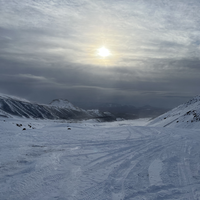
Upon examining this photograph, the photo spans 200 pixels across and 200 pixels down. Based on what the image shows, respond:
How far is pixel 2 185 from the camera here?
523 centimetres

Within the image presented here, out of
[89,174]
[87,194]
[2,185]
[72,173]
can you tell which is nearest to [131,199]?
[87,194]

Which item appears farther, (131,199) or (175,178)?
(175,178)

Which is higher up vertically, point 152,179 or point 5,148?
point 5,148

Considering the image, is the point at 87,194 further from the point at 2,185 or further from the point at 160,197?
the point at 2,185

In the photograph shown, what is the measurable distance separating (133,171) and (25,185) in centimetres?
378

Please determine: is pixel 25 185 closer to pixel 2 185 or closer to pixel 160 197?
pixel 2 185

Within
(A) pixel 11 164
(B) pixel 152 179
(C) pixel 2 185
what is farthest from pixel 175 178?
(A) pixel 11 164

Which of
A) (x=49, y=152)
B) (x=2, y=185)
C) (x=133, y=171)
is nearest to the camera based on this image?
(x=2, y=185)

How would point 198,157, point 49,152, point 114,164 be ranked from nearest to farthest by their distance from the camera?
point 114,164, point 198,157, point 49,152

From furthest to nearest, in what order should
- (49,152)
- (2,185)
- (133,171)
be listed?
1. (49,152)
2. (133,171)
3. (2,185)

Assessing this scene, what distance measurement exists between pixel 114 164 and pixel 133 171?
1.03 m

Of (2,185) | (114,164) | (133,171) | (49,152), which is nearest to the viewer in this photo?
(2,185)

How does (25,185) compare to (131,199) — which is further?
(25,185)

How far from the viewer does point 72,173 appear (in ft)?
20.9
